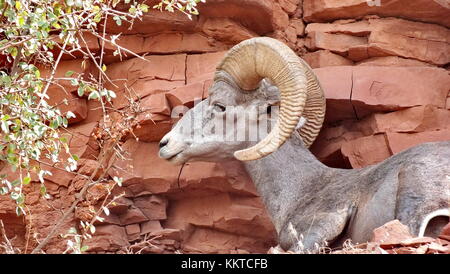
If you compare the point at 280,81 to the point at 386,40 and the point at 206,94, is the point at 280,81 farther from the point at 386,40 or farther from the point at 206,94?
the point at 386,40

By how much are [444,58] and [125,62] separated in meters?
3.79

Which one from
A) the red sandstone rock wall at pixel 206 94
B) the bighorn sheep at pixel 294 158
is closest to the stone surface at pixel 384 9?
the red sandstone rock wall at pixel 206 94

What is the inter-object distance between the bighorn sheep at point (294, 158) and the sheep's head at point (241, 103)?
0.01m

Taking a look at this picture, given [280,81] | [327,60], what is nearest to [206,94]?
[280,81]

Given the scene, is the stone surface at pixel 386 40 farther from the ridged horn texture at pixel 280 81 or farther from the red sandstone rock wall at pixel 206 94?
the ridged horn texture at pixel 280 81

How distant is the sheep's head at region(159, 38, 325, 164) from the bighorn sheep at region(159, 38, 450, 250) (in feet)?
0.03

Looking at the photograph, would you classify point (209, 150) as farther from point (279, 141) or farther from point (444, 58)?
point (444, 58)

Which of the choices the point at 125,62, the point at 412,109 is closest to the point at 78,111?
the point at 125,62

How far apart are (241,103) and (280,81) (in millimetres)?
656

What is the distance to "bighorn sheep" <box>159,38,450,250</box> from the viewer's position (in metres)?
6.89

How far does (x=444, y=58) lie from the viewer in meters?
9.73

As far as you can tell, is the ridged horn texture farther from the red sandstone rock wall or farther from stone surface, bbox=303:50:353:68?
stone surface, bbox=303:50:353:68

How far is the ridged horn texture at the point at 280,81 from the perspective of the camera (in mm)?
7992

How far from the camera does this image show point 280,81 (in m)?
8.32
